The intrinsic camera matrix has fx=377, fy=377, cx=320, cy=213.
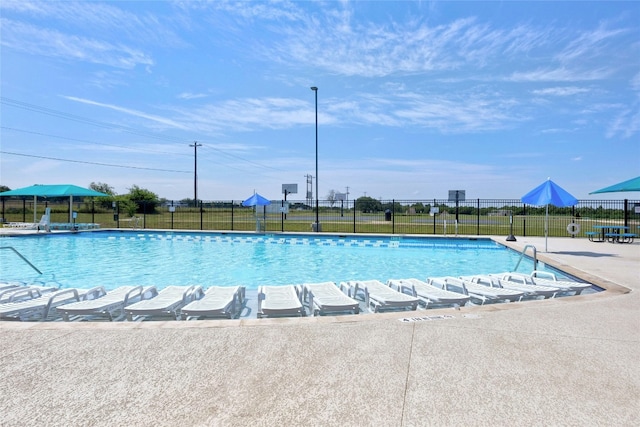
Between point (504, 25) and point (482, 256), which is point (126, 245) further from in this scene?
point (504, 25)

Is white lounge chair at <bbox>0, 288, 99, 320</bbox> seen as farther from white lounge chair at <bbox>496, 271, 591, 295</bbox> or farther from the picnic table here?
the picnic table

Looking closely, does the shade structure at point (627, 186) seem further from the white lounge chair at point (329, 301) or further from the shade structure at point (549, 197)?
the white lounge chair at point (329, 301)

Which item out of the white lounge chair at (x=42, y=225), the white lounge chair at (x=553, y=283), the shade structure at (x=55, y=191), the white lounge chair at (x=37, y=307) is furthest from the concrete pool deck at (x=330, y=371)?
the shade structure at (x=55, y=191)

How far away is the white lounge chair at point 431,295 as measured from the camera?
17.1 ft

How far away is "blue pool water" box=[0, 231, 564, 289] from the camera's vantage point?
9305mm

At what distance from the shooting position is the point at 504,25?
11.1 metres

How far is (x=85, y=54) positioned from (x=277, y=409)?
739 inches

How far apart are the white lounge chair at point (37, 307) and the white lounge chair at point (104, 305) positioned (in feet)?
0.71

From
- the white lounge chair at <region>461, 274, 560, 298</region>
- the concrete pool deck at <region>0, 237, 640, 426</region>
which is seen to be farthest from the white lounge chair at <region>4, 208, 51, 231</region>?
the white lounge chair at <region>461, 274, 560, 298</region>

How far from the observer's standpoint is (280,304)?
501cm

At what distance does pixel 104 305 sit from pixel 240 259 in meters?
7.25

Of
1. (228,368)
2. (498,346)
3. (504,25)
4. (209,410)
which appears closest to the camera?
(209,410)

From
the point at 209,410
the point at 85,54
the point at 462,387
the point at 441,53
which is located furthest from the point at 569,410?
the point at 85,54

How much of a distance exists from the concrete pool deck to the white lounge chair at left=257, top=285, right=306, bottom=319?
2.47ft
